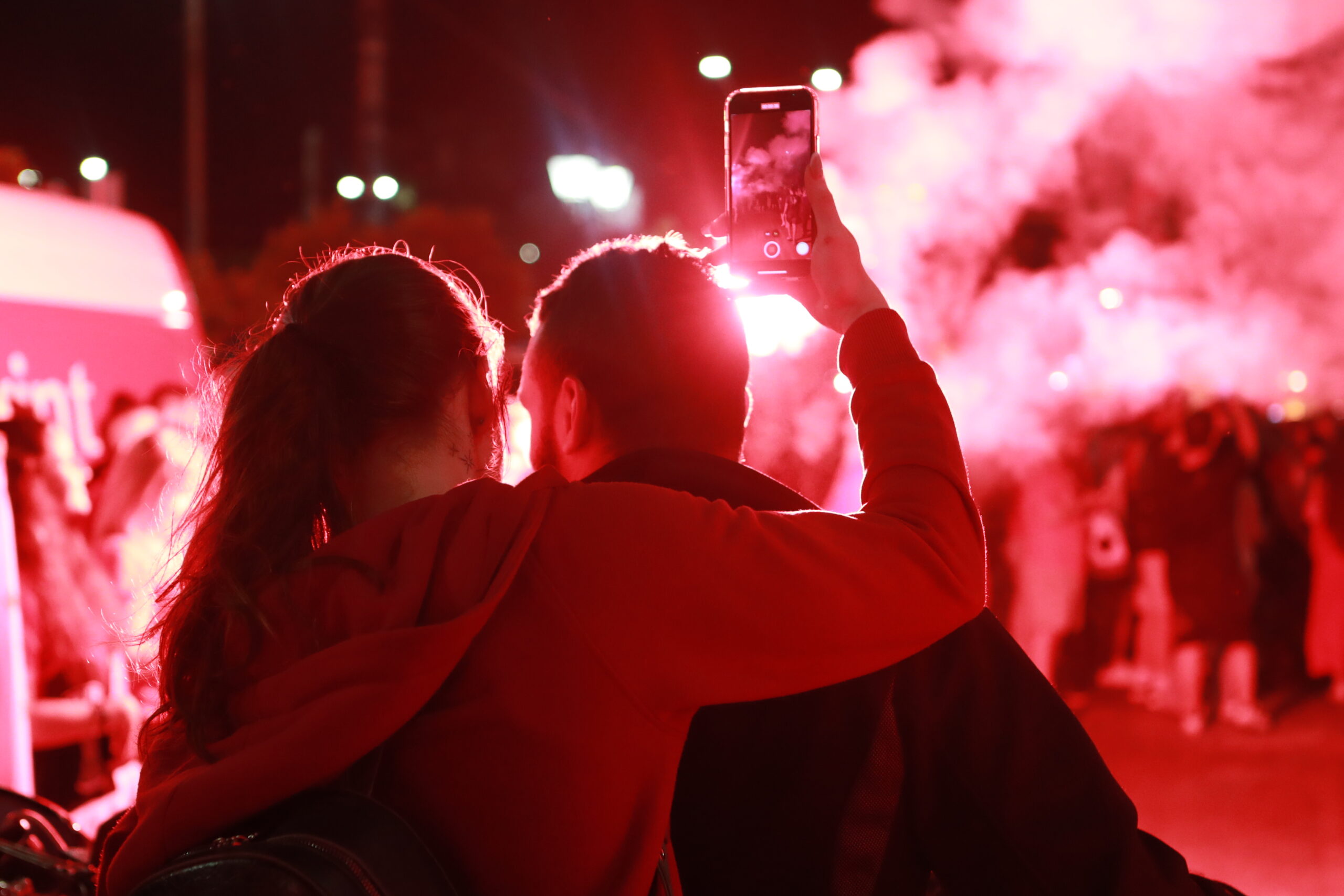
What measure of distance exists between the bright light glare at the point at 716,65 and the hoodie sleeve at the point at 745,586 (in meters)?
5.00

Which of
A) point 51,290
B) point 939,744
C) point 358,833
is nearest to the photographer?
point 358,833

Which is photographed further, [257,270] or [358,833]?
[257,270]

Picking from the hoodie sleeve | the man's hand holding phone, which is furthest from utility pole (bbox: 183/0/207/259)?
the hoodie sleeve

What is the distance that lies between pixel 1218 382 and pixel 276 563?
7.90m

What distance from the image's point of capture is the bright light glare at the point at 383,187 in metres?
18.0

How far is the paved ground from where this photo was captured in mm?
4637

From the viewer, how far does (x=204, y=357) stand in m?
1.75

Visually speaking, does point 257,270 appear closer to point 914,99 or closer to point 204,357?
point 914,99

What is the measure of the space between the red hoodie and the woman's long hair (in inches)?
4.1

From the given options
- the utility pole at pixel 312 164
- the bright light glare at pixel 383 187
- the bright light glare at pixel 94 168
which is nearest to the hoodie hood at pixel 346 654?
the bright light glare at pixel 383 187

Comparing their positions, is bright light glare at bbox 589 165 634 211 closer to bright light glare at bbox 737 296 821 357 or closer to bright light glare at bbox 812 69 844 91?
bright light glare at bbox 737 296 821 357

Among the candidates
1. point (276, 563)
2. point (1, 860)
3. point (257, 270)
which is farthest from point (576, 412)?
point (257, 270)

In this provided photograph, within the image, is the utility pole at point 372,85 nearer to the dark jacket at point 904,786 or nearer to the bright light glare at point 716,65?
the bright light glare at point 716,65

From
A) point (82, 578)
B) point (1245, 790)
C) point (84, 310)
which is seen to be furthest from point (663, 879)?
point (1245, 790)
